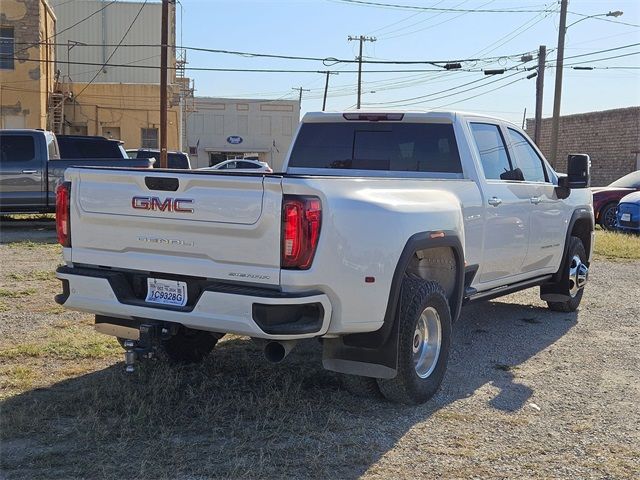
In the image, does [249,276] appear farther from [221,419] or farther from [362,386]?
[362,386]

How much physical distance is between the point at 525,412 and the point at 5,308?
5.24m

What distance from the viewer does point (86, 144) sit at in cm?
1700

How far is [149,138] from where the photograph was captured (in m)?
37.1

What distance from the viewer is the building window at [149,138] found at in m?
36.8

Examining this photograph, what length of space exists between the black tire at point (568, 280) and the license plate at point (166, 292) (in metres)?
4.81

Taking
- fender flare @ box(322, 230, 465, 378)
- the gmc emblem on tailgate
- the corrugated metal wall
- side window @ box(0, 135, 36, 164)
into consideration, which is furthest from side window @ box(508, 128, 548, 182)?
the corrugated metal wall

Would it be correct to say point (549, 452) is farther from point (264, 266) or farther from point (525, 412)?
point (264, 266)

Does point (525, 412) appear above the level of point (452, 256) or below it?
below

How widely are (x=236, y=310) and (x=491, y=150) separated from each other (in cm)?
330

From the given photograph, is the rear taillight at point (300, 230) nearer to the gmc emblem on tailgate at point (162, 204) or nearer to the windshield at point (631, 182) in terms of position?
the gmc emblem on tailgate at point (162, 204)

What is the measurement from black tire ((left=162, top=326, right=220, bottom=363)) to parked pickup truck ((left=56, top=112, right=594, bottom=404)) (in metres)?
0.01

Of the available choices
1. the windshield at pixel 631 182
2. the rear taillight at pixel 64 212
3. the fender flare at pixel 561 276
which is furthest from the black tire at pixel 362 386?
the windshield at pixel 631 182

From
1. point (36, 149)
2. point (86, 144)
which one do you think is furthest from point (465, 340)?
point (86, 144)

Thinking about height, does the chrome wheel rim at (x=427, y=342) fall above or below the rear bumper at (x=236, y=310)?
below
